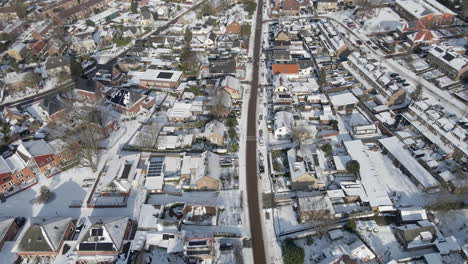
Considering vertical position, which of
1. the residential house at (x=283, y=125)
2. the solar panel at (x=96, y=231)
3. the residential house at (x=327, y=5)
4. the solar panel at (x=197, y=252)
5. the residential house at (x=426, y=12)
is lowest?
the solar panel at (x=197, y=252)

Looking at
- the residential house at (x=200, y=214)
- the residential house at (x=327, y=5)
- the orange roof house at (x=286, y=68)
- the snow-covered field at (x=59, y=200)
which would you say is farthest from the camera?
the residential house at (x=327, y=5)

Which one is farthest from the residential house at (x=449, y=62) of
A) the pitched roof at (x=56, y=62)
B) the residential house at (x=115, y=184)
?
the pitched roof at (x=56, y=62)

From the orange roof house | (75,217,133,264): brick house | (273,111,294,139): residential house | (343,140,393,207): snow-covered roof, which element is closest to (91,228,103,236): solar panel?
(75,217,133,264): brick house

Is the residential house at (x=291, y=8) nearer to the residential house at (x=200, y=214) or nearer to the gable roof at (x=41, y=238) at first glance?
the residential house at (x=200, y=214)

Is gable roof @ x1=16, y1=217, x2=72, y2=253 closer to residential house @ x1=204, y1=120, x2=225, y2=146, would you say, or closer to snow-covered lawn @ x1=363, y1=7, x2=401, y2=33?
residential house @ x1=204, y1=120, x2=225, y2=146

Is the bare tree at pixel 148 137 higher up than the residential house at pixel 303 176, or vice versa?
the bare tree at pixel 148 137

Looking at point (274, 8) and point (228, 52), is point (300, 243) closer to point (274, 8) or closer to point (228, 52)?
point (228, 52)

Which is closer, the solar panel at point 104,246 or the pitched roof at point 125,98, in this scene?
→ the solar panel at point 104,246
